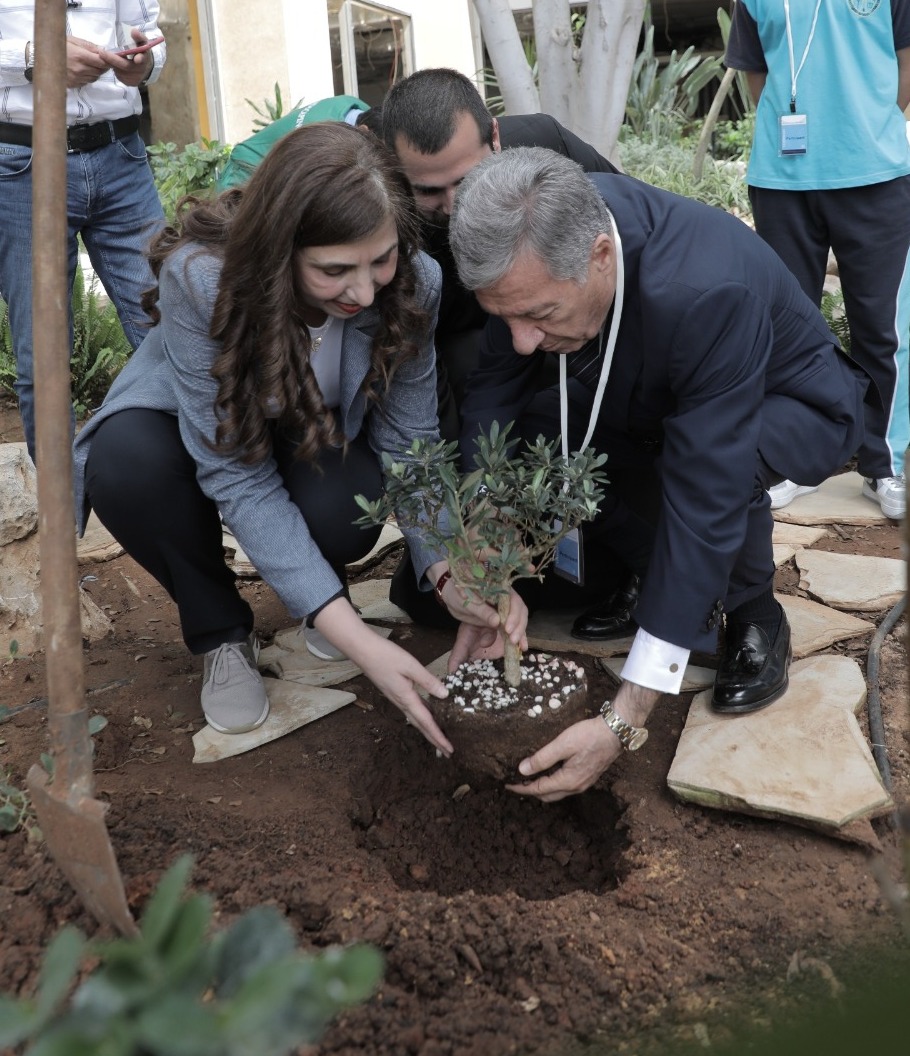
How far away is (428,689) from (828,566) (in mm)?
1660

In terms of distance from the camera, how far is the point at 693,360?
1990mm

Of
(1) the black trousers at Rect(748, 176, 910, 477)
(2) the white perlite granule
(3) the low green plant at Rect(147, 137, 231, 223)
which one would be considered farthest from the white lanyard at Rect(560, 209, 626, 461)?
(3) the low green plant at Rect(147, 137, 231, 223)

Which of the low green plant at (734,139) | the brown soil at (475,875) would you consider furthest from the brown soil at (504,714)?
the low green plant at (734,139)

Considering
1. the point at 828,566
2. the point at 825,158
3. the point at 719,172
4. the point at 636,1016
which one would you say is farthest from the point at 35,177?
the point at 719,172

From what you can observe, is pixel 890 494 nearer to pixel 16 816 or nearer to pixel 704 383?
pixel 704 383

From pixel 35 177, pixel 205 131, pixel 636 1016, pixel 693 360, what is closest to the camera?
pixel 35 177

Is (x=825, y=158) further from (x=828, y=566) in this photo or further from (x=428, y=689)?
(x=428, y=689)

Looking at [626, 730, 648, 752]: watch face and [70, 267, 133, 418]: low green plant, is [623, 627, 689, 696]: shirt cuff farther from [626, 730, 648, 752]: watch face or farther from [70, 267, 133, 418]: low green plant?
[70, 267, 133, 418]: low green plant

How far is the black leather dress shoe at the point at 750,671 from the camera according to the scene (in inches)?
90.7

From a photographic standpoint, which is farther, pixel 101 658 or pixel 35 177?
pixel 101 658

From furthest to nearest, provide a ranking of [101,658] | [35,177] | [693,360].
Answer: [101,658], [693,360], [35,177]

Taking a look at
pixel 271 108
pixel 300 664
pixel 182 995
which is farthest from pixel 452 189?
pixel 271 108

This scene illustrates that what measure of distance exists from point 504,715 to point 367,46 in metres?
7.69

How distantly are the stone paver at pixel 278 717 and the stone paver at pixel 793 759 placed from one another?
88 centimetres
